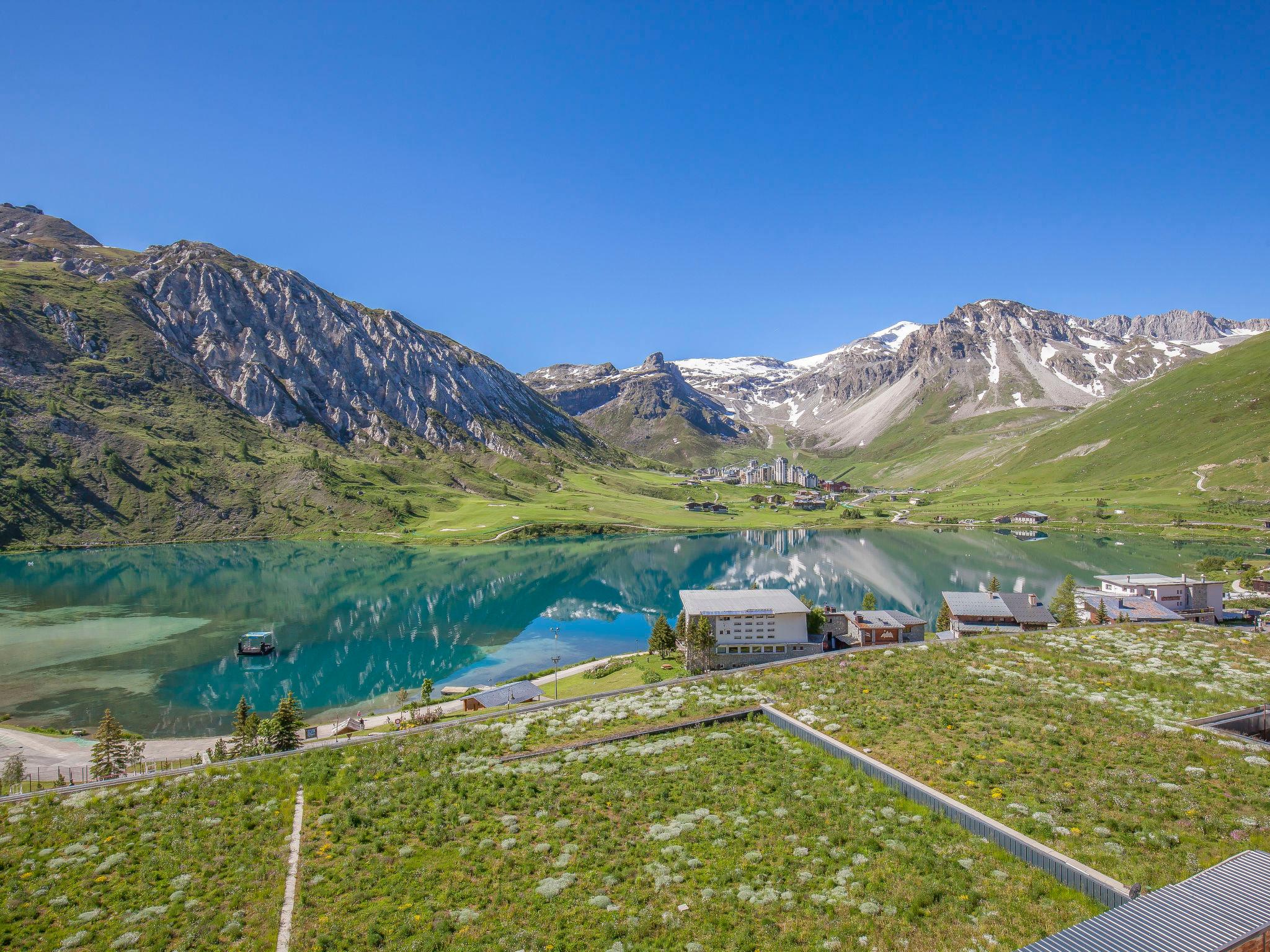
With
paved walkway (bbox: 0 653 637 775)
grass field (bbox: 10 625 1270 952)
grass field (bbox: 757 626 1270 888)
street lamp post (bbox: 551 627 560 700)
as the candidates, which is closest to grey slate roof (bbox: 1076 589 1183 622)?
grass field (bbox: 757 626 1270 888)

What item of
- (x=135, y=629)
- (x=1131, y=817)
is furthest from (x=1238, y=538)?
(x=135, y=629)

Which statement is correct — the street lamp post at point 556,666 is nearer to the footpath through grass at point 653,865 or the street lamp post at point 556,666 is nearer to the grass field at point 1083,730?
the footpath through grass at point 653,865

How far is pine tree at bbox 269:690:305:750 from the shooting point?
121ft

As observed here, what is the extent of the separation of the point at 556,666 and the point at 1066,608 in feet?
163

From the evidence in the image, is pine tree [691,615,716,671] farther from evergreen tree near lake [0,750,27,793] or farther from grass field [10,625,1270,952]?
evergreen tree near lake [0,750,27,793]

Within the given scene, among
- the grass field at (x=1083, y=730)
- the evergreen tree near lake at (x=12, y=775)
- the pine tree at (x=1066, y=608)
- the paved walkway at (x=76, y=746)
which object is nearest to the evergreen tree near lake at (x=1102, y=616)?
the pine tree at (x=1066, y=608)

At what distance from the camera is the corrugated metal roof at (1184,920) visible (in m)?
12.3

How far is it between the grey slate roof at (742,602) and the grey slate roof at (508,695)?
15.0 metres

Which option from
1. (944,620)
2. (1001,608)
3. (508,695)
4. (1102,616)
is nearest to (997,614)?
(1001,608)

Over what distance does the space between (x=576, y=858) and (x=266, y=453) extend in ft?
668

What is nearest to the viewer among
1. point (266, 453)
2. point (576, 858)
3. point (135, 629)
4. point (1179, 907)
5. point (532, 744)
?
point (1179, 907)

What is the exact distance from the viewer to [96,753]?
35.6m

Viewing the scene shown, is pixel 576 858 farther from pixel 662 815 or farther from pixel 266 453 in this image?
pixel 266 453

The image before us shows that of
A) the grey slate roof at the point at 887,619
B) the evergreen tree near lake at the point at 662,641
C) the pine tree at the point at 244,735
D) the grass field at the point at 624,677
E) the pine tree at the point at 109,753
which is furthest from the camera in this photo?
the evergreen tree near lake at the point at 662,641
